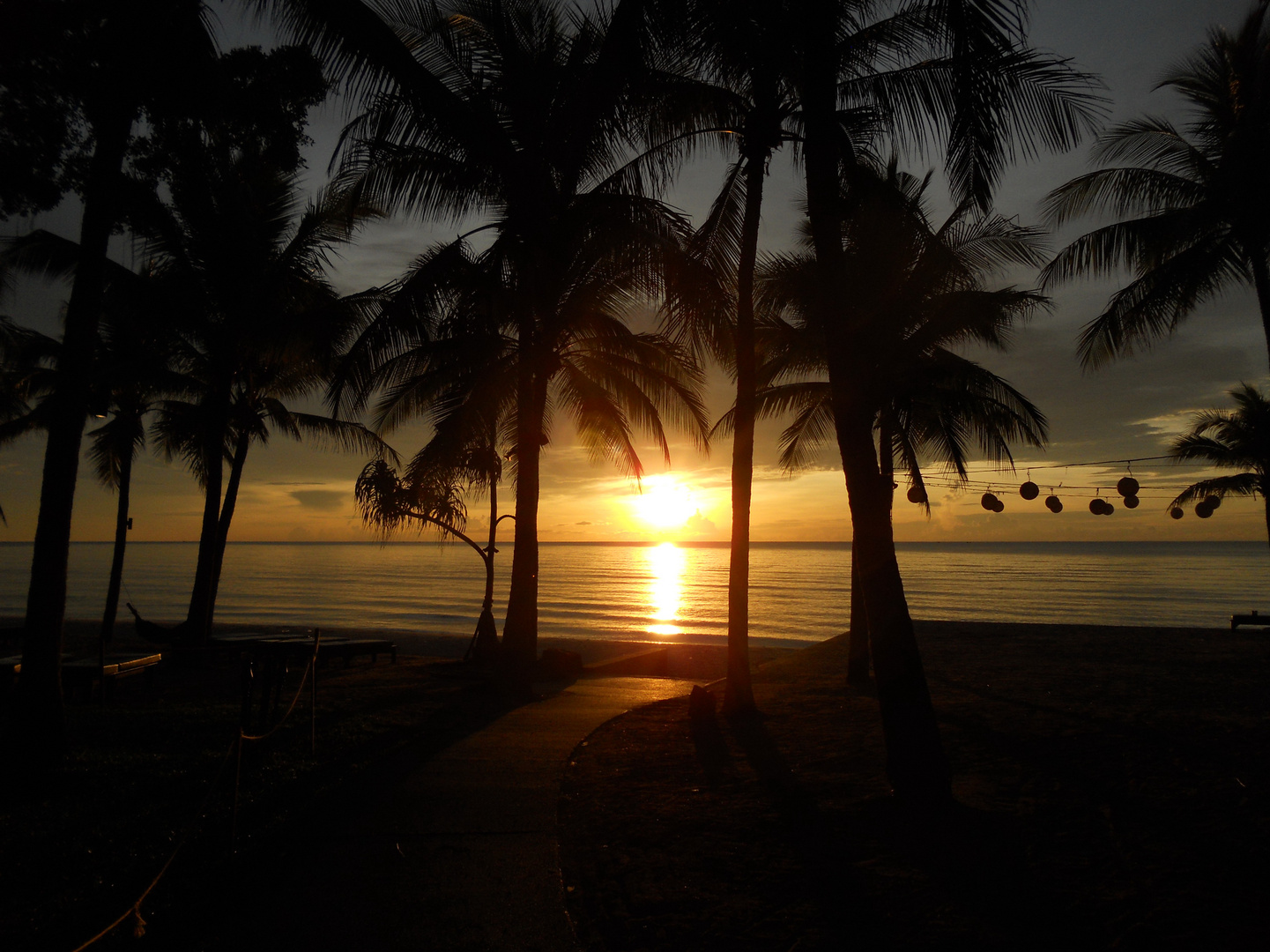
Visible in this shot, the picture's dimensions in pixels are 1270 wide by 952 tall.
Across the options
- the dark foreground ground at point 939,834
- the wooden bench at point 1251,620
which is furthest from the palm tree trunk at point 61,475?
the wooden bench at point 1251,620

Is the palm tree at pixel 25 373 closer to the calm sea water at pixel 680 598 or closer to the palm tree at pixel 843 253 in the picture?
the calm sea water at pixel 680 598

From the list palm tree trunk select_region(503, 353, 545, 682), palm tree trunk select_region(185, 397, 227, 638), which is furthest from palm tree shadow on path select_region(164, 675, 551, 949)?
palm tree trunk select_region(185, 397, 227, 638)

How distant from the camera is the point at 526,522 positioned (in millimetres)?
11273

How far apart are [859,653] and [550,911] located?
29.6 ft

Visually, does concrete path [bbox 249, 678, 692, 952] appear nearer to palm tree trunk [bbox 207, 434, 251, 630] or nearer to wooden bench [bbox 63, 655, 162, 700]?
wooden bench [bbox 63, 655, 162, 700]

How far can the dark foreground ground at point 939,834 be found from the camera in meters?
3.83

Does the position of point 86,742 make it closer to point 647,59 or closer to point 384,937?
point 384,937

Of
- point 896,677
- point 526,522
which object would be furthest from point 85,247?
point 896,677

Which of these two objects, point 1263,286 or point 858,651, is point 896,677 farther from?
point 1263,286

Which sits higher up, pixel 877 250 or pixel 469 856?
pixel 877 250

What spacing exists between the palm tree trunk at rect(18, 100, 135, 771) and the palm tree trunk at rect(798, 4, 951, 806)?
5.73 m

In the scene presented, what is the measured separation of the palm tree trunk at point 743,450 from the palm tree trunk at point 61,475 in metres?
6.60

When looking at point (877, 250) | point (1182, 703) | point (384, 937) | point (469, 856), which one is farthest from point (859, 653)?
point (384, 937)

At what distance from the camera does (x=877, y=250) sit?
452 inches
